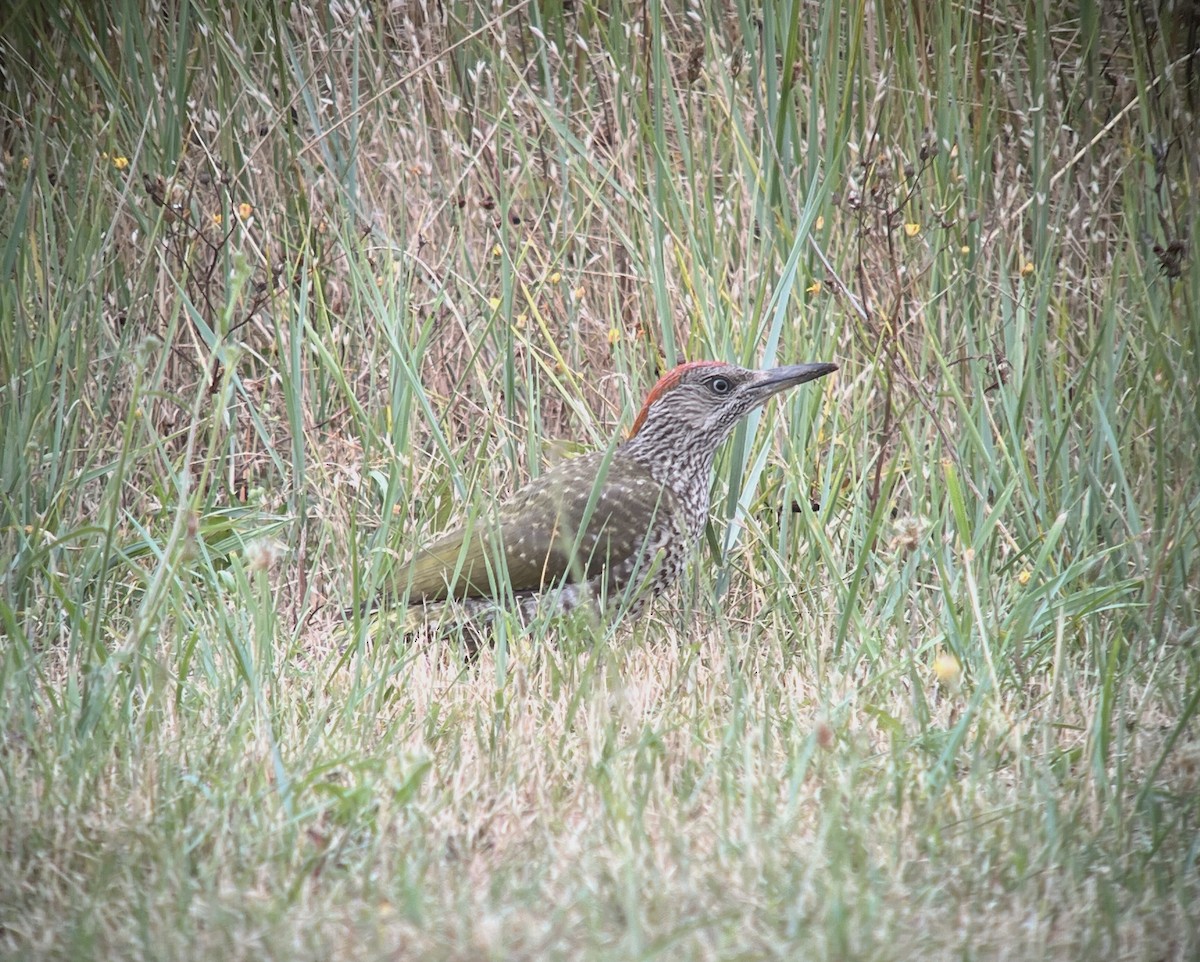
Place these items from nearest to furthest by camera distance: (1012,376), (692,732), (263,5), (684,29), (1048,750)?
(1048,750), (692,732), (1012,376), (263,5), (684,29)

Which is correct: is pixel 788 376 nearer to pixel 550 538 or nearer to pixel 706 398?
pixel 706 398

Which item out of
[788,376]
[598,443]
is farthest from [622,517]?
[788,376]

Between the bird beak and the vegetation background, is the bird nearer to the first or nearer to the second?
the bird beak

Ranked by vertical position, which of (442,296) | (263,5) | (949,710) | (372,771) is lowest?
(949,710)

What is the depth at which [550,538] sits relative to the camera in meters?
3.48

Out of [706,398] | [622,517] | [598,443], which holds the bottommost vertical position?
[622,517]

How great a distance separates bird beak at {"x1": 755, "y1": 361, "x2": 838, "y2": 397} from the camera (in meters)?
3.44

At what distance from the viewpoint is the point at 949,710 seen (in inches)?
107

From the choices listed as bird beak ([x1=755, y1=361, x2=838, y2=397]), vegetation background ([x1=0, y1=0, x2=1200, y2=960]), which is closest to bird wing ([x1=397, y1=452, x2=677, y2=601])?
vegetation background ([x1=0, y1=0, x2=1200, y2=960])

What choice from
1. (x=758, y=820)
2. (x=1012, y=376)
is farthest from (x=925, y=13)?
(x=758, y=820)

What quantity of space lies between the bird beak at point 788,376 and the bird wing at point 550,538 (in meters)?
0.37

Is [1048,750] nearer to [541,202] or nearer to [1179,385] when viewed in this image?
[1179,385]

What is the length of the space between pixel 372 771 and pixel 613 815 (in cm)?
40

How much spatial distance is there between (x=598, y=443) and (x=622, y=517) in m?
0.38
